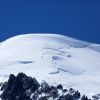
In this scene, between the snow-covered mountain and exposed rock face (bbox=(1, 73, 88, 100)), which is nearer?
exposed rock face (bbox=(1, 73, 88, 100))

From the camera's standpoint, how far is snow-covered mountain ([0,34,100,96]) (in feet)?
541

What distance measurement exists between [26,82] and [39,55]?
29.4m

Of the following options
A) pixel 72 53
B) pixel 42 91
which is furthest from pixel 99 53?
pixel 42 91

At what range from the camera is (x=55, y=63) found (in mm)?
178000

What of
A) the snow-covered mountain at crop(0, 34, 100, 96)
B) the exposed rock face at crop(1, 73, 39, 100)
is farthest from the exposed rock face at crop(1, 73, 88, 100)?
the snow-covered mountain at crop(0, 34, 100, 96)

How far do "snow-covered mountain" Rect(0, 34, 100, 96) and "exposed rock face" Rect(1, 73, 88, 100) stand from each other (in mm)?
5530

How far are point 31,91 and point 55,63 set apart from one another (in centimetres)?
2539

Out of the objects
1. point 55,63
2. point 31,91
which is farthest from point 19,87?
point 55,63

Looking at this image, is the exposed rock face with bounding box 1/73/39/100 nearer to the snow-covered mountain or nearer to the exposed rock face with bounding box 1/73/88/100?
the exposed rock face with bounding box 1/73/88/100

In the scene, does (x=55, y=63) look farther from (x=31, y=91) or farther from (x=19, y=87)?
(x=31, y=91)

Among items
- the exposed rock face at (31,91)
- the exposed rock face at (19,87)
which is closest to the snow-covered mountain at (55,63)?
the exposed rock face at (31,91)

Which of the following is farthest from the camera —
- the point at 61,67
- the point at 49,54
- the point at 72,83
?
the point at 49,54

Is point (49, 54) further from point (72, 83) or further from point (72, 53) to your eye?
point (72, 83)

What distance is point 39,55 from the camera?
608ft
